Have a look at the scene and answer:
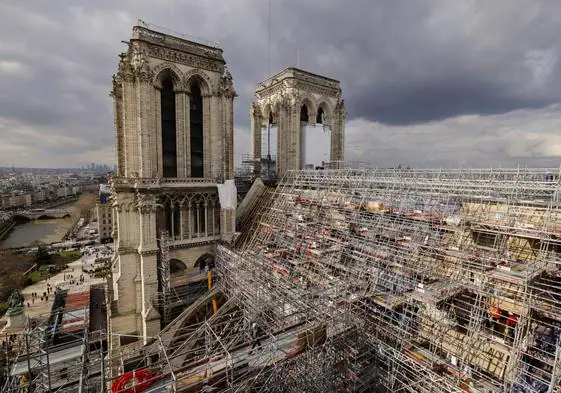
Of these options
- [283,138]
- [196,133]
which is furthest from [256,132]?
[196,133]

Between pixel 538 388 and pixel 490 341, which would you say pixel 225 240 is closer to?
pixel 490 341

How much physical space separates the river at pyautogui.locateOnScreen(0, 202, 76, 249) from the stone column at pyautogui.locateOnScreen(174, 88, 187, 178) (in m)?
91.8

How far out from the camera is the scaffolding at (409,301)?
9.39 meters

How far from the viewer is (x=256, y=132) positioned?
3231 cm

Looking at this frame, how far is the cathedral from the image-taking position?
18812mm

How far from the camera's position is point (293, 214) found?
2169cm

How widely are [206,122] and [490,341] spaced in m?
21.0

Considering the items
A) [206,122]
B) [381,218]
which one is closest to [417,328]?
[381,218]

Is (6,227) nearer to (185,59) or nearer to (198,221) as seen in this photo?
(198,221)

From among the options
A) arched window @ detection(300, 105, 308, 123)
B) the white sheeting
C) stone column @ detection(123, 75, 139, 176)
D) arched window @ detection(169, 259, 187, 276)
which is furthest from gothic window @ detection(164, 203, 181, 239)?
arched window @ detection(300, 105, 308, 123)

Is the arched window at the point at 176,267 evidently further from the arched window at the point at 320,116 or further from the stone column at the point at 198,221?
the arched window at the point at 320,116

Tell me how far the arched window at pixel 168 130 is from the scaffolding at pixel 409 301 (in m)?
9.23

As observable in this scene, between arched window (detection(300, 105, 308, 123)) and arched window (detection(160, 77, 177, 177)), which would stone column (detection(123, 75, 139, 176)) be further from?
arched window (detection(300, 105, 308, 123))

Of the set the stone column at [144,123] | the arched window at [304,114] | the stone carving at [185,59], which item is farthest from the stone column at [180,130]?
the arched window at [304,114]
